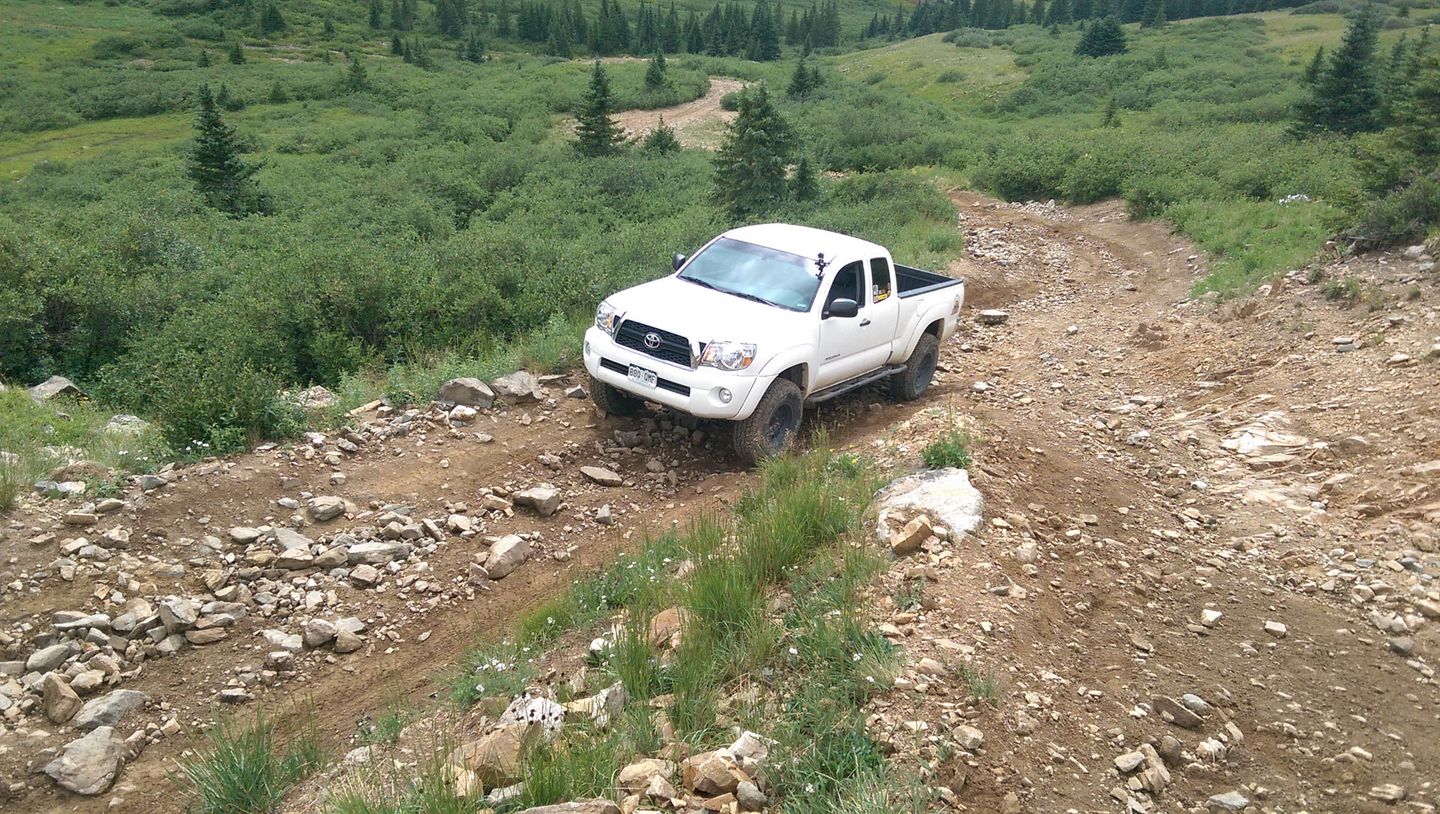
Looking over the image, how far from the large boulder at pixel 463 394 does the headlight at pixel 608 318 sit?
1485 mm

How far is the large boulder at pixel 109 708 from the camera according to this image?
496 centimetres

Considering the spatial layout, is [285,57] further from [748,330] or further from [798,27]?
[748,330]

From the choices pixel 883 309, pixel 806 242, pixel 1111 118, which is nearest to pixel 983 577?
pixel 883 309

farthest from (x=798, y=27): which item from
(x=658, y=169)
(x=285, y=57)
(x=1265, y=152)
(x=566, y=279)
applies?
(x=566, y=279)

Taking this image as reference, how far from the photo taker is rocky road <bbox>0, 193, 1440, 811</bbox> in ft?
14.3

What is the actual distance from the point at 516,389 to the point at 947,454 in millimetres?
4516

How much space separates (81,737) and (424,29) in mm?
103477

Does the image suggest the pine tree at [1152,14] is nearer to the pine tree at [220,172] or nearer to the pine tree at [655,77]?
the pine tree at [655,77]

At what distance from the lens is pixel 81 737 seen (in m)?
4.82

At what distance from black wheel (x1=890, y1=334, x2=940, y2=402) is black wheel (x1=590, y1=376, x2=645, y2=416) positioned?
304cm

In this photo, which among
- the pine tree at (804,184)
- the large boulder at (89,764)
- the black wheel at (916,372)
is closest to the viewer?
the large boulder at (89,764)

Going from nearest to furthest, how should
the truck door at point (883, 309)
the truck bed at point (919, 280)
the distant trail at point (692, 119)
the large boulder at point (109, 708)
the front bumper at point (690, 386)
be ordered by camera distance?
the large boulder at point (109, 708) → the front bumper at point (690, 386) → the truck door at point (883, 309) → the truck bed at point (919, 280) → the distant trail at point (692, 119)

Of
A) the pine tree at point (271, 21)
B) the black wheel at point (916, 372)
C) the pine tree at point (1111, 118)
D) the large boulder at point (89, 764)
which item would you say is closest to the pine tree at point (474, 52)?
the pine tree at point (271, 21)

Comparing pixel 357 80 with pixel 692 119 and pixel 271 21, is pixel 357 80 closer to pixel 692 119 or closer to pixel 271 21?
pixel 692 119
